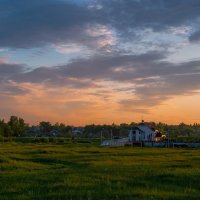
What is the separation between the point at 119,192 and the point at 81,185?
2.89 m

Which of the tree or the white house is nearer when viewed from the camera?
the white house

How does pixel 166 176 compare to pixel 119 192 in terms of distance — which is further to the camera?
pixel 166 176

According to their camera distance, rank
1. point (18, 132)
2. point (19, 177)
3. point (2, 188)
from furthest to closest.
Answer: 1. point (18, 132)
2. point (19, 177)
3. point (2, 188)

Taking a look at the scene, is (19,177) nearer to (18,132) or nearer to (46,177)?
(46,177)

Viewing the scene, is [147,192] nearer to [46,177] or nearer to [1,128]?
[46,177]

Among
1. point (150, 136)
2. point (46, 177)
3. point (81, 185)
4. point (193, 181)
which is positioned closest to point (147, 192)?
point (81, 185)

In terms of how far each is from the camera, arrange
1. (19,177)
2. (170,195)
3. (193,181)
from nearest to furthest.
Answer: (170,195) → (193,181) → (19,177)

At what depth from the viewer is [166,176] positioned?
24.7 metres

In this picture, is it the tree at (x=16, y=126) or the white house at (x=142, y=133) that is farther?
the tree at (x=16, y=126)

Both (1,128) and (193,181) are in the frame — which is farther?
Answer: (1,128)

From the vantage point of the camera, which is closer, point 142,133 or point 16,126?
point 142,133

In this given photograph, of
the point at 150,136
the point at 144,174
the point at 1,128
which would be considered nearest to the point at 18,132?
the point at 1,128

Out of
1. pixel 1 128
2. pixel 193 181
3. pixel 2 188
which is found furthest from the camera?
pixel 1 128

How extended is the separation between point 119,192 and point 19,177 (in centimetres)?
835
